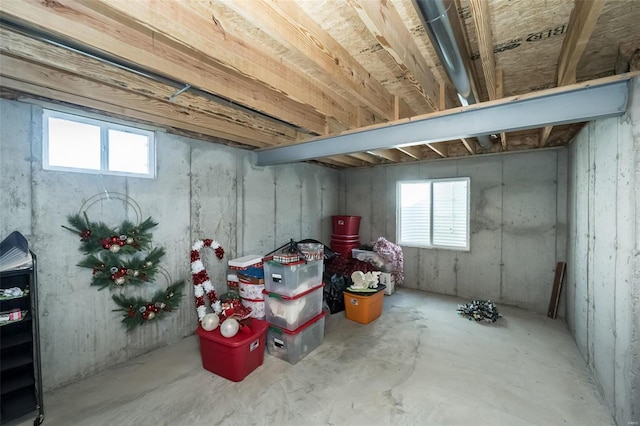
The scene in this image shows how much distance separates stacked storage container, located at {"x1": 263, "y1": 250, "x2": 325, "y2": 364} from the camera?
99.1 inches

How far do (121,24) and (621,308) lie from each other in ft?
11.9

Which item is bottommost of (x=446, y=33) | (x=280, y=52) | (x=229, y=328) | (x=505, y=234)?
(x=229, y=328)

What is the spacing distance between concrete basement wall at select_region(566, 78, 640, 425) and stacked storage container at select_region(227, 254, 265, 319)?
2.91 meters

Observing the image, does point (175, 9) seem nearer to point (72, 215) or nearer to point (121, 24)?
point (121, 24)

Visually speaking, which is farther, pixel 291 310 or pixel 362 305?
pixel 362 305

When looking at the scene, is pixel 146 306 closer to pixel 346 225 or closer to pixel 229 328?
pixel 229 328

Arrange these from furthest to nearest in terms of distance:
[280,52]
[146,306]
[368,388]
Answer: [146,306] < [368,388] < [280,52]

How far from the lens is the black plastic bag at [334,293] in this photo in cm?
367

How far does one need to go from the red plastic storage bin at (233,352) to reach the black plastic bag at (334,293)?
56.6 inches

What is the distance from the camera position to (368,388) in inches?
82.6

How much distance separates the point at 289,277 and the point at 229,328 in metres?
0.71

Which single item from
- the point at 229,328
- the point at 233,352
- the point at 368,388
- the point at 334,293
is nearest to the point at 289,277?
the point at 229,328

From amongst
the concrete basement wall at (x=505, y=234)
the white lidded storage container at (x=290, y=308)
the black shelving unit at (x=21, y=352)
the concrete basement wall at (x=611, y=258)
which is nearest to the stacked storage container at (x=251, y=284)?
the white lidded storage container at (x=290, y=308)

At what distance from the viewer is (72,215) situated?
2191 millimetres
